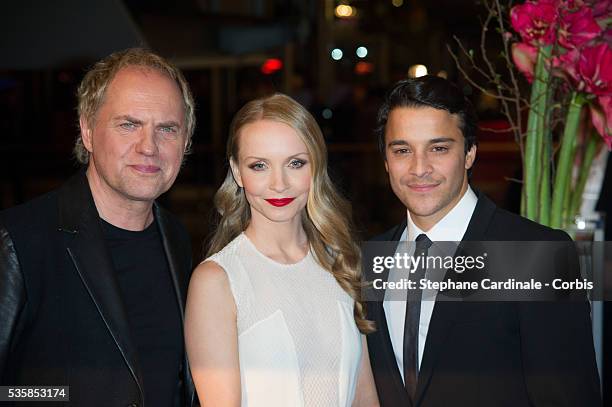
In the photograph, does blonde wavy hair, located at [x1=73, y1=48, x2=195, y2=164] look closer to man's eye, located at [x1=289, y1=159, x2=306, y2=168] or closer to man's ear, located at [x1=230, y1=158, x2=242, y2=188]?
man's ear, located at [x1=230, y1=158, x2=242, y2=188]

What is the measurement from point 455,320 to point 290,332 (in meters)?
0.43

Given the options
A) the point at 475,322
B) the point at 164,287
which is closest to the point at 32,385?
the point at 164,287

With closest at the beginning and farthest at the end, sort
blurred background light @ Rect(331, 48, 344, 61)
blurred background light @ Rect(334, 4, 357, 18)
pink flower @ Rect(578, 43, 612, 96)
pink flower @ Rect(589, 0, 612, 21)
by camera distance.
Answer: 1. pink flower @ Rect(578, 43, 612, 96)
2. pink flower @ Rect(589, 0, 612, 21)
3. blurred background light @ Rect(334, 4, 357, 18)
4. blurred background light @ Rect(331, 48, 344, 61)

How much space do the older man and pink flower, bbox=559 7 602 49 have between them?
3.66ft

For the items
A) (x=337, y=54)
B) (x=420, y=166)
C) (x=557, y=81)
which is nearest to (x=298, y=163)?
(x=420, y=166)

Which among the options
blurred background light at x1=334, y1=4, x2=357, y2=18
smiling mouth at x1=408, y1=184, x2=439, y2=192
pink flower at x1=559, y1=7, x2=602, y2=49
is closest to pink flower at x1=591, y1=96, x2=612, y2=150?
pink flower at x1=559, y1=7, x2=602, y2=49

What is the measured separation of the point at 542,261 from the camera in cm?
211

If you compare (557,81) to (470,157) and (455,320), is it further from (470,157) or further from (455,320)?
(455,320)

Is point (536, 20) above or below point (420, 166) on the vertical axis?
above

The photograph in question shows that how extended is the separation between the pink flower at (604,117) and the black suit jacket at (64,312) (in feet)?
4.69

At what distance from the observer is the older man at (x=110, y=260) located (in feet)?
6.72

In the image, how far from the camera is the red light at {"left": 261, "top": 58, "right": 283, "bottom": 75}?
839cm

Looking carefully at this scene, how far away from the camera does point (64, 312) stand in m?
2.07

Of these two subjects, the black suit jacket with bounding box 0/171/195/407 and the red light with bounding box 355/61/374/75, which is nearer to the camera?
the black suit jacket with bounding box 0/171/195/407
